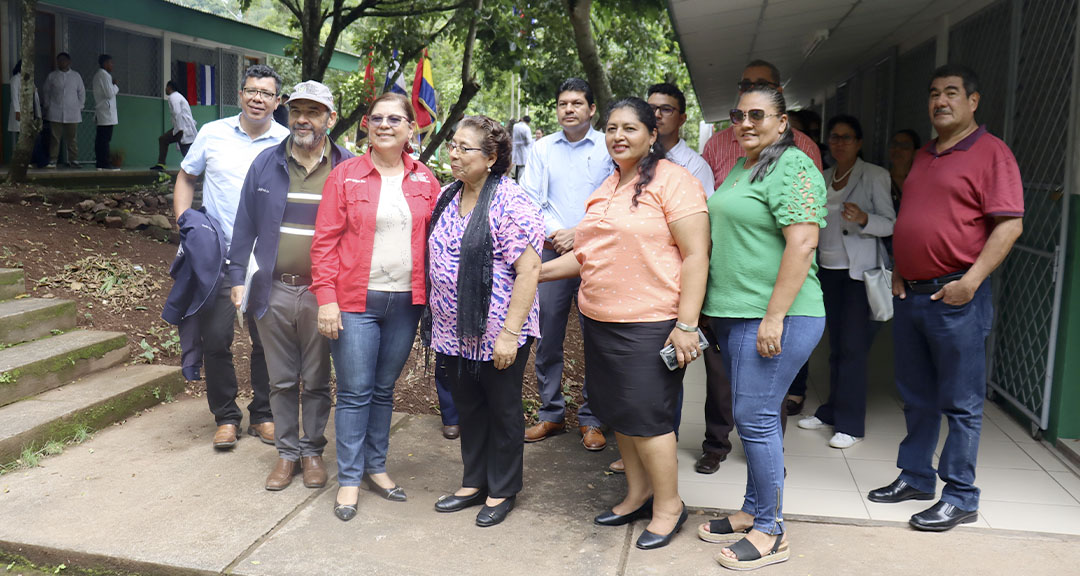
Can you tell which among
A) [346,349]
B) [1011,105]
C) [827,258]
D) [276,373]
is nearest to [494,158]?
[346,349]

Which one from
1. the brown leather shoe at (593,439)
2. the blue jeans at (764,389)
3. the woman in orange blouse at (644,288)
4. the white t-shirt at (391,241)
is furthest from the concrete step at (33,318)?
the blue jeans at (764,389)

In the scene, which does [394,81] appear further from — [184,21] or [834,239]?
[834,239]

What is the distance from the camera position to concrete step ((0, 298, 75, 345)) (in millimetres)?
5414

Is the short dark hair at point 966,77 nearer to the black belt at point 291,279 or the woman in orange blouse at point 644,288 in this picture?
the woman in orange blouse at point 644,288

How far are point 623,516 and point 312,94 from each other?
236 cm

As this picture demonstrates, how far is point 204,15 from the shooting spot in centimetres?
1586

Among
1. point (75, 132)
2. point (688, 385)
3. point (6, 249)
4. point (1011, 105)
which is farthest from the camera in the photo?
point (75, 132)

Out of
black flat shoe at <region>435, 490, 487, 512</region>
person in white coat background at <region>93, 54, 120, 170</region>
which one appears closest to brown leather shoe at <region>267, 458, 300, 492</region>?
black flat shoe at <region>435, 490, 487, 512</region>

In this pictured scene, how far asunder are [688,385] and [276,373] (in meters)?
3.12

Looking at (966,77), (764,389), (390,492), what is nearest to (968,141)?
(966,77)

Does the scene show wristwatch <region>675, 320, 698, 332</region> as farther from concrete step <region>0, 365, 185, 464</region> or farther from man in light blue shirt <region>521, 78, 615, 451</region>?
concrete step <region>0, 365, 185, 464</region>

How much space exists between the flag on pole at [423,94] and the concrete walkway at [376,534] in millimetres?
7826

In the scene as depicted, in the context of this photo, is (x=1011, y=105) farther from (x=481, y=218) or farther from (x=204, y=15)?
(x=204, y=15)

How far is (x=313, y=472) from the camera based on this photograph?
4324mm
